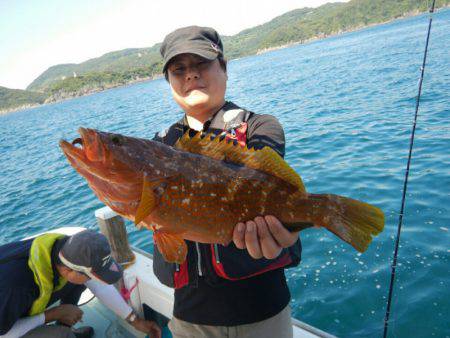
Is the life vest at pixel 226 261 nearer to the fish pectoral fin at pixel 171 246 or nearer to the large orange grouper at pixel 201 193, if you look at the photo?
the large orange grouper at pixel 201 193

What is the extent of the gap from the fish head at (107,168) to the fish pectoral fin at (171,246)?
0.95ft

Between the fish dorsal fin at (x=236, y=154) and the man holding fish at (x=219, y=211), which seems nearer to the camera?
the man holding fish at (x=219, y=211)

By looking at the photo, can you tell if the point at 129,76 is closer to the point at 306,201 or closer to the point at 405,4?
the point at 405,4

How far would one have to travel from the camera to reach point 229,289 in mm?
2852

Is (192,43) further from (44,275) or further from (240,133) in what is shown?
(44,275)

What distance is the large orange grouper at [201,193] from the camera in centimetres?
236

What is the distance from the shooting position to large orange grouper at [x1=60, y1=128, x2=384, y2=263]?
7.75ft

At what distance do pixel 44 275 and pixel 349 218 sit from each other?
15.1 feet

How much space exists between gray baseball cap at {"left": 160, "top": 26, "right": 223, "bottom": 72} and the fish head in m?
1.10

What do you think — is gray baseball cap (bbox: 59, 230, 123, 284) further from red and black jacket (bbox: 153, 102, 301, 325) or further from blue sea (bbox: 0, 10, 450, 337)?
blue sea (bbox: 0, 10, 450, 337)

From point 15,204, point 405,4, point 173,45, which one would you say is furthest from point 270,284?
point 405,4

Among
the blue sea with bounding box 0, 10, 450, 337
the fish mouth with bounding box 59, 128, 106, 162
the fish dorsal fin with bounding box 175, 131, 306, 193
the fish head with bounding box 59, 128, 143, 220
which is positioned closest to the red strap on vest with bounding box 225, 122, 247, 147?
the fish dorsal fin with bounding box 175, 131, 306, 193

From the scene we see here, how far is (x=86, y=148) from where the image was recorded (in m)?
2.29

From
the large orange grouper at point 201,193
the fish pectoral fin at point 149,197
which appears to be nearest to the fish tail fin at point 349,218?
the large orange grouper at point 201,193
